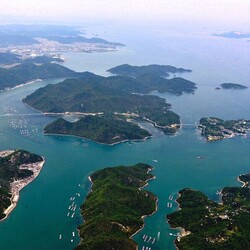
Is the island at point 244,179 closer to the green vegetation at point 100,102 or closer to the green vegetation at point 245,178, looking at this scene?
the green vegetation at point 245,178

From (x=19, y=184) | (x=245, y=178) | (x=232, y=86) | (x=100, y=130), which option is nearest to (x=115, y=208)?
(x=19, y=184)

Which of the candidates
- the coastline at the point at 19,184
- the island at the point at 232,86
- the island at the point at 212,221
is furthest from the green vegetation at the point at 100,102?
the island at the point at 232,86

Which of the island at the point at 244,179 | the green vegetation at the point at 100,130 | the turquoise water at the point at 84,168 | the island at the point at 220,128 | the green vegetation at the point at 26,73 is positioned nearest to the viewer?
the turquoise water at the point at 84,168

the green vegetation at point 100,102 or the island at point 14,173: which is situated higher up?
the island at point 14,173

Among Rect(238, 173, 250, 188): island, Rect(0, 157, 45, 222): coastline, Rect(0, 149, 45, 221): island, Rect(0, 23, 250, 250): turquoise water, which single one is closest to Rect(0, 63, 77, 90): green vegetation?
Rect(0, 23, 250, 250): turquoise water

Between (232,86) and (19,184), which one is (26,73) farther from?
(19,184)

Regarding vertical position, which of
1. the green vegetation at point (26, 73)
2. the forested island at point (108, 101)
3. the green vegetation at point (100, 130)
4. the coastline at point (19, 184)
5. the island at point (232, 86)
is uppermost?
the coastline at point (19, 184)

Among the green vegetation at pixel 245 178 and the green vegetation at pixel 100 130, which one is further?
the green vegetation at pixel 100 130

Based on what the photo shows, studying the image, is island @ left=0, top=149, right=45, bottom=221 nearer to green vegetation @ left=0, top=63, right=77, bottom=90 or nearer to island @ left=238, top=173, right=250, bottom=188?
island @ left=238, top=173, right=250, bottom=188
